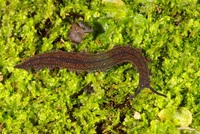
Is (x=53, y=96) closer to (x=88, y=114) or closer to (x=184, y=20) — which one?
(x=88, y=114)

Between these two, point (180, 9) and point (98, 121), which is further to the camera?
point (180, 9)

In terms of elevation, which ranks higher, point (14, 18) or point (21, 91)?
point (14, 18)

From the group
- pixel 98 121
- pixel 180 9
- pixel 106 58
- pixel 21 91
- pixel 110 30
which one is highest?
pixel 180 9

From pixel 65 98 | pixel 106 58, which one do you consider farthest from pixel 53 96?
pixel 106 58
